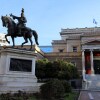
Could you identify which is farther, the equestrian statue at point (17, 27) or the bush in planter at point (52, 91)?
the equestrian statue at point (17, 27)

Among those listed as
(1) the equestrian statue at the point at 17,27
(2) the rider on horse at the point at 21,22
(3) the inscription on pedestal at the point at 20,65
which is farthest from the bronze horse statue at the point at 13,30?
(3) the inscription on pedestal at the point at 20,65

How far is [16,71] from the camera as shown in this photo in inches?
717

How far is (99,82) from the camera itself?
43562 millimetres

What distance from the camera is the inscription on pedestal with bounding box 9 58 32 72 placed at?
18111 mm

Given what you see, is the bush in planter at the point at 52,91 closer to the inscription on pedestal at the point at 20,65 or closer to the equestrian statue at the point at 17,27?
the inscription on pedestal at the point at 20,65

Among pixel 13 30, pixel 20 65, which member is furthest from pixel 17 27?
pixel 20 65

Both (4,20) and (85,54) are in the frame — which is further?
(85,54)

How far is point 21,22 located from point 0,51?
3250 millimetres

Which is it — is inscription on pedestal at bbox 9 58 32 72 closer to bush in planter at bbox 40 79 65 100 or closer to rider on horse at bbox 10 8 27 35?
rider on horse at bbox 10 8 27 35

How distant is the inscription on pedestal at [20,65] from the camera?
1811 centimetres

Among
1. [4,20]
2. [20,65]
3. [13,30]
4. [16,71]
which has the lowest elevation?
[16,71]

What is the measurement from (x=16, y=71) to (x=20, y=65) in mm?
646

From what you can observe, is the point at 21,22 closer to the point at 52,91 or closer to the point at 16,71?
the point at 16,71

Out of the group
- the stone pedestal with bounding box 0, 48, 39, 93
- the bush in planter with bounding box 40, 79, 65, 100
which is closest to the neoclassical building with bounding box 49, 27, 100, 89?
the stone pedestal with bounding box 0, 48, 39, 93
